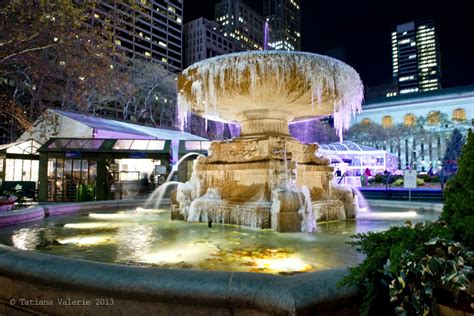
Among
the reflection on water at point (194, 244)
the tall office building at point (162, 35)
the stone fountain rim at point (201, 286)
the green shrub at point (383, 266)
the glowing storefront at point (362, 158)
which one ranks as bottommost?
the reflection on water at point (194, 244)

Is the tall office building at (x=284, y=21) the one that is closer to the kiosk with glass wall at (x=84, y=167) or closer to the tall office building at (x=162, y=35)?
the tall office building at (x=162, y=35)

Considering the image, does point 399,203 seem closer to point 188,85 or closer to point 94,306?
point 188,85

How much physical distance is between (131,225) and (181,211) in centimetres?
124

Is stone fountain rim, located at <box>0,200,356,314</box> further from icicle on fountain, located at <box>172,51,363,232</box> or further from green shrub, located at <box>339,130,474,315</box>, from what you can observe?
icicle on fountain, located at <box>172,51,363,232</box>

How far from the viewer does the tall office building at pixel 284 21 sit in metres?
143

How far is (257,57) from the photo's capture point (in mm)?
6953

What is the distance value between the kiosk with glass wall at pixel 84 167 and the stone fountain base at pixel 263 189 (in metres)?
9.69

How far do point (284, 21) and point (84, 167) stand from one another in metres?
150

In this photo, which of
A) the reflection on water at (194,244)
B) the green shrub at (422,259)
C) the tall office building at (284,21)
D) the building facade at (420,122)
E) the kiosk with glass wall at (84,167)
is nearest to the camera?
the green shrub at (422,259)

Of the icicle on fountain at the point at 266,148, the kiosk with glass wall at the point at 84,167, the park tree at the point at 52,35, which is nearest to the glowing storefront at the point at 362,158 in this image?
the kiosk with glass wall at the point at 84,167

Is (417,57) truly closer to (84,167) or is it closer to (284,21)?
(284,21)

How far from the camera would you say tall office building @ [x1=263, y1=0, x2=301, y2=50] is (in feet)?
468

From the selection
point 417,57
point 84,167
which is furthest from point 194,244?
point 417,57

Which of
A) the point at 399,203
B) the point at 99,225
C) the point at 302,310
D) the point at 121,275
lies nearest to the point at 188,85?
the point at 99,225
